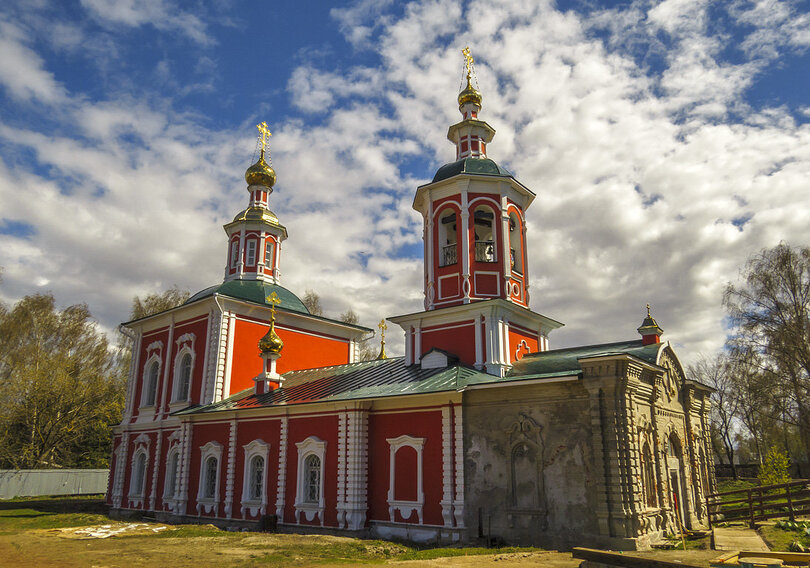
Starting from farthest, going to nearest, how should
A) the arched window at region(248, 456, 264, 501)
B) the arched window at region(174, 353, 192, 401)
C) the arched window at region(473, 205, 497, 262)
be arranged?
the arched window at region(174, 353, 192, 401), the arched window at region(248, 456, 264, 501), the arched window at region(473, 205, 497, 262)

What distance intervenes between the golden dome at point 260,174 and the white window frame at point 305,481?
14.5m

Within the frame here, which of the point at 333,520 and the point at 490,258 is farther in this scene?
the point at 490,258

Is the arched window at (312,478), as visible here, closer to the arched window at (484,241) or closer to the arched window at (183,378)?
the arched window at (484,241)

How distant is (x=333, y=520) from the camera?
15469mm

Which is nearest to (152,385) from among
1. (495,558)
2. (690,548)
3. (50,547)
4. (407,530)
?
(50,547)

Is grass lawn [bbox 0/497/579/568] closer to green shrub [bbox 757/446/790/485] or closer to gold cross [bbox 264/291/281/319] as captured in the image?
gold cross [bbox 264/291/281/319]

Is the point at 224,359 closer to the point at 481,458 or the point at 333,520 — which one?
the point at 333,520

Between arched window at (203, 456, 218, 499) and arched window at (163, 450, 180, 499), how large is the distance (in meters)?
1.68

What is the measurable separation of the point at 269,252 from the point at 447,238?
34.9 feet

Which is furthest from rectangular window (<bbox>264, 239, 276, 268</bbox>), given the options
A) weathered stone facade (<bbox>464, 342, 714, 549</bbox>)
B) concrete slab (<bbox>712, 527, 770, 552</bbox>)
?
concrete slab (<bbox>712, 527, 770, 552</bbox>)

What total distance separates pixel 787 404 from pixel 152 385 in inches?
1043

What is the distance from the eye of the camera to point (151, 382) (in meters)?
24.1

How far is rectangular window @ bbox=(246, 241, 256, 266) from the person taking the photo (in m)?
25.7

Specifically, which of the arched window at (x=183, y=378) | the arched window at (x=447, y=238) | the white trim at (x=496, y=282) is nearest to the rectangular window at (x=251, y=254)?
the arched window at (x=183, y=378)
